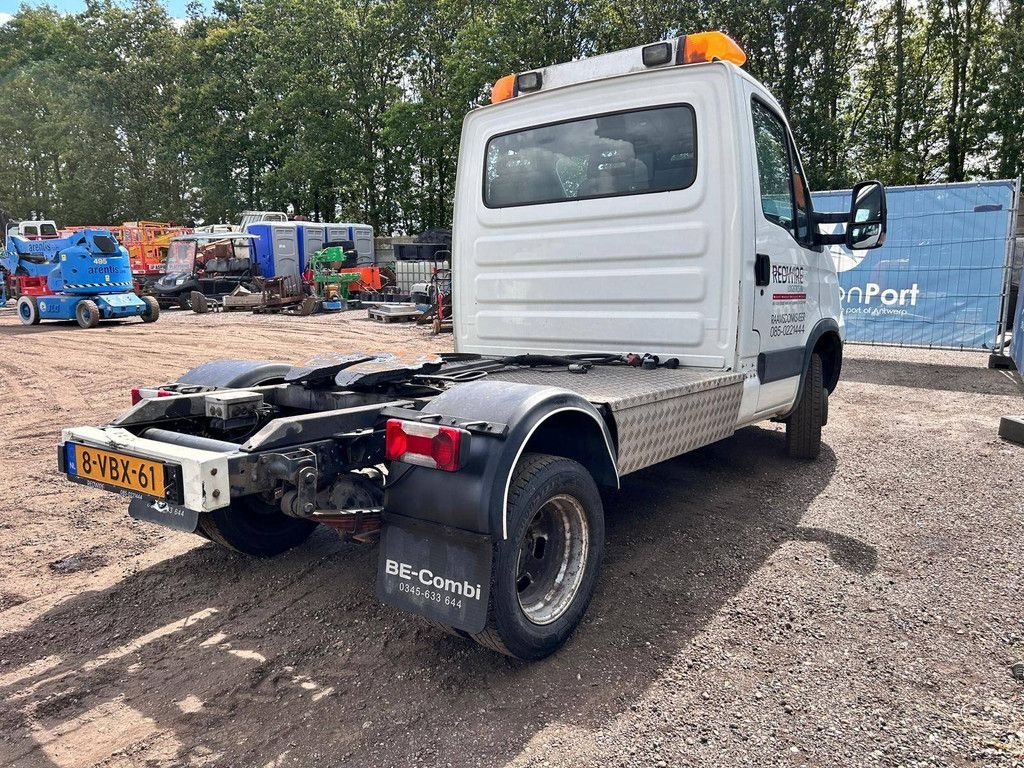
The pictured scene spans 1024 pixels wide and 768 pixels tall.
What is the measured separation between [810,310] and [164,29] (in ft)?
154

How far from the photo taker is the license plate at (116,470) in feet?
8.34

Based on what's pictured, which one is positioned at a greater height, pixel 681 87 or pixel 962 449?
pixel 681 87

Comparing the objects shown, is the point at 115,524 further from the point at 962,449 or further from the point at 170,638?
the point at 962,449

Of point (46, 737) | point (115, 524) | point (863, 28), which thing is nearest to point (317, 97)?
point (863, 28)

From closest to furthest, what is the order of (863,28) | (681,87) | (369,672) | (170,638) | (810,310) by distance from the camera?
(369,672) → (170,638) → (681,87) → (810,310) → (863,28)

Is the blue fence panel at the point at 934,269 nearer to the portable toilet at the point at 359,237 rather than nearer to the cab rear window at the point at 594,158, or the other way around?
the cab rear window at the point at 594,158

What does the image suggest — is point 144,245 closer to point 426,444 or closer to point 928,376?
point 928,376

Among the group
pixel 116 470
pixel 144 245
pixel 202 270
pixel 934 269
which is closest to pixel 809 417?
pixel 116 470

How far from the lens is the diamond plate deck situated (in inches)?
123

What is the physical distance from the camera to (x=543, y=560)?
3010mm

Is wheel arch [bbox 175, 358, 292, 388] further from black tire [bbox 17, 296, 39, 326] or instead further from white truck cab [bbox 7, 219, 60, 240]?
white truck cab [bbox 7, 219, 60, 240]

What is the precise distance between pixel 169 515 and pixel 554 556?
158cm

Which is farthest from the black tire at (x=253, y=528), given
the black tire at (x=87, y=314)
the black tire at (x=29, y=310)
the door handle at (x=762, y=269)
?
the black tire at (x=29, y=310)

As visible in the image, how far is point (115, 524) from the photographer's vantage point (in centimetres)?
432
